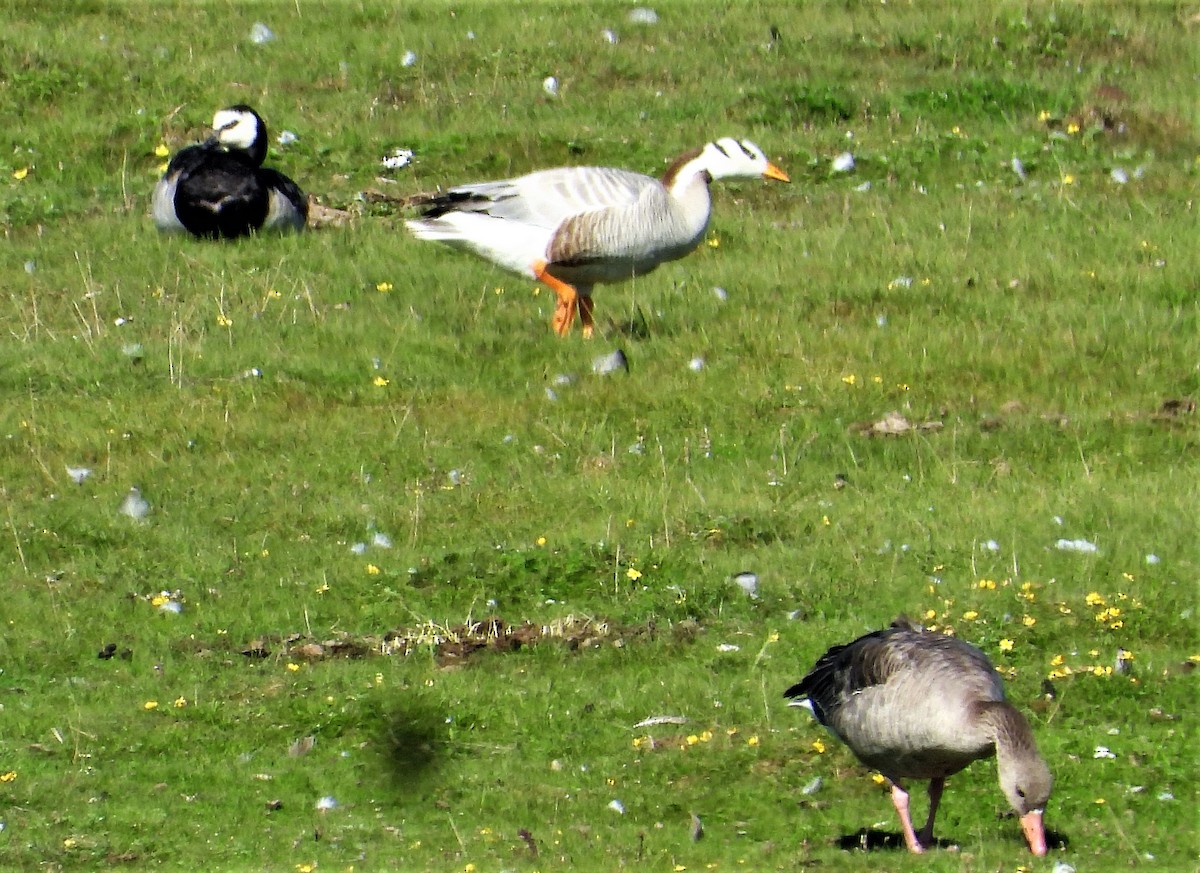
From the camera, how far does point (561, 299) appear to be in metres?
13.1

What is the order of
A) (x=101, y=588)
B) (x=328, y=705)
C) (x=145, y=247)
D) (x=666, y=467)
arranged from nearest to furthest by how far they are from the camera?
(x=328, y=705) < (x=101, y=588) < (x=666, y=467) < (x=145, y=247)

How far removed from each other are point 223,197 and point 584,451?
16.0 ft

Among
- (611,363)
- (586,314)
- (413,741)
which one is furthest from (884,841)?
(586,314)

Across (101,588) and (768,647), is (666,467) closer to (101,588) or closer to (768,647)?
(768,647)

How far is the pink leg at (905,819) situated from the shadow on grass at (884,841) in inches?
2.0

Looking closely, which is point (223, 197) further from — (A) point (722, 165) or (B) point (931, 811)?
(B) point (931, 811)

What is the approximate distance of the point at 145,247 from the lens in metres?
14.4

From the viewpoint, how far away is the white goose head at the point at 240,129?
50.8 ft

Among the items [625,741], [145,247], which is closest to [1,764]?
[625,741]

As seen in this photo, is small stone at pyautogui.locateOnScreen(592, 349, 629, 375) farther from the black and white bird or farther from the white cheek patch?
the white cheek patch

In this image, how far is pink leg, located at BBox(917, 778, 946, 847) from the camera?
6.74 metres

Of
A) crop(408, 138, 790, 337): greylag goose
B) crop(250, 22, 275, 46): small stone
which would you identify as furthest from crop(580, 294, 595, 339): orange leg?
crop(250, 22, 275, 46): small stone

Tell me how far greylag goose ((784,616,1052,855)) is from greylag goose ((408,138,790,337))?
20.5 feet

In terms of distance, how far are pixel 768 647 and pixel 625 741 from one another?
116cm
